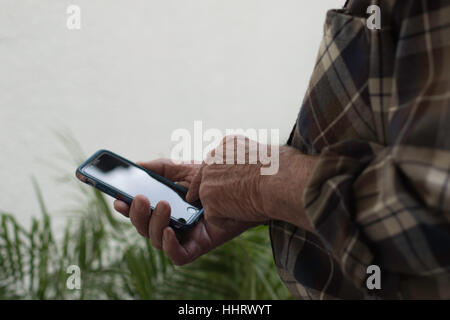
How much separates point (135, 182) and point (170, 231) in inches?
3.5

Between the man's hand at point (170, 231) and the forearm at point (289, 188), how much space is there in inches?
5.5

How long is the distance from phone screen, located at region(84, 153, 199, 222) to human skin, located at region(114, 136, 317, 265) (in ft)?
0.07

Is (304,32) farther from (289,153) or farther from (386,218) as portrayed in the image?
(386,218)

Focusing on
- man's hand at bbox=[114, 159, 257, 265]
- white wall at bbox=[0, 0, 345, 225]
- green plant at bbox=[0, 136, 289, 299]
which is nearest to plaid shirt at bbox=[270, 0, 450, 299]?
man's hand at bbox=[114, 159, 257, 265]

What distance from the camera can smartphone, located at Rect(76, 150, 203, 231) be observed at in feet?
1.80

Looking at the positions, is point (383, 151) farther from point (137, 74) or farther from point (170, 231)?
point (137, 74)

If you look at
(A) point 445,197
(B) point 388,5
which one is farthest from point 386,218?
(B) point 388,5

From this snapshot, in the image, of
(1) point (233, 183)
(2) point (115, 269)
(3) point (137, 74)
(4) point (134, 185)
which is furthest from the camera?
(3) point (137, 74)

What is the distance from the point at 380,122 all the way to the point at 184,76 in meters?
0.99

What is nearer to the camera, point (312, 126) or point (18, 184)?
point (312, 126)

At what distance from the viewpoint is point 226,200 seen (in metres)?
0.45

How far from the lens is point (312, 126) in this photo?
1.31 ft

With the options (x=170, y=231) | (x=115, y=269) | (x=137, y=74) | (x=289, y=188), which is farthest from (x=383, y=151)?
(x=137, y=74)

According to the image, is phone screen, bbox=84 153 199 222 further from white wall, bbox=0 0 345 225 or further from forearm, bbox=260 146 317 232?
white wall, bbox=0 0 345 225
